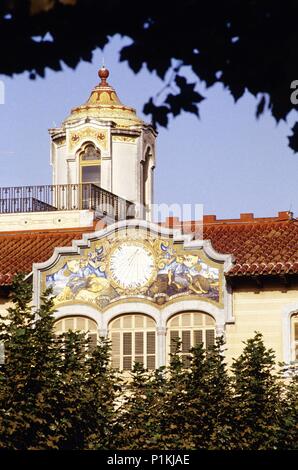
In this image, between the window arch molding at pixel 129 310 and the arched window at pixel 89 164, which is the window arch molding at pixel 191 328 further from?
the arched window at pixel 89 164

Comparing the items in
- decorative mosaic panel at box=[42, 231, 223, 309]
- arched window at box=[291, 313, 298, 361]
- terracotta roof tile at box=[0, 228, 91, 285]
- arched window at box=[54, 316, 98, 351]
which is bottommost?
arched window at box=[291, 313, 298, 361]

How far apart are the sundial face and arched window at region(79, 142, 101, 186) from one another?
25.3 feet

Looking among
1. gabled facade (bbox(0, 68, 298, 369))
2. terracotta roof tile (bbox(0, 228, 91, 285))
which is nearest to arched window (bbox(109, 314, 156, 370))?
gabled facade (bbox(0, 68, 298, 369))

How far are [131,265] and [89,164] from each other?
826 cm

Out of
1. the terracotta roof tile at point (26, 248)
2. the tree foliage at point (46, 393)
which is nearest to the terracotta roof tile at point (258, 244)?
the terracotta roof tile at point (26, 248)

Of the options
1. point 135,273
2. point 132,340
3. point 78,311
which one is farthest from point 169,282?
point 78,311

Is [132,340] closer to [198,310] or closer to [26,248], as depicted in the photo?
[198,310]

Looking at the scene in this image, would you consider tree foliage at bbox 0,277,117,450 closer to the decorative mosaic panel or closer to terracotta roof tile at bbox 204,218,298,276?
the decorative mosaic panel

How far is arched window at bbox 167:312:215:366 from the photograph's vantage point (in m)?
31.5

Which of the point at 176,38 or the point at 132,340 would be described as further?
the point at 132,340

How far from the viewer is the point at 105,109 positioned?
40.4m

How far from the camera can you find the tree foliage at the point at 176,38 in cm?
801
